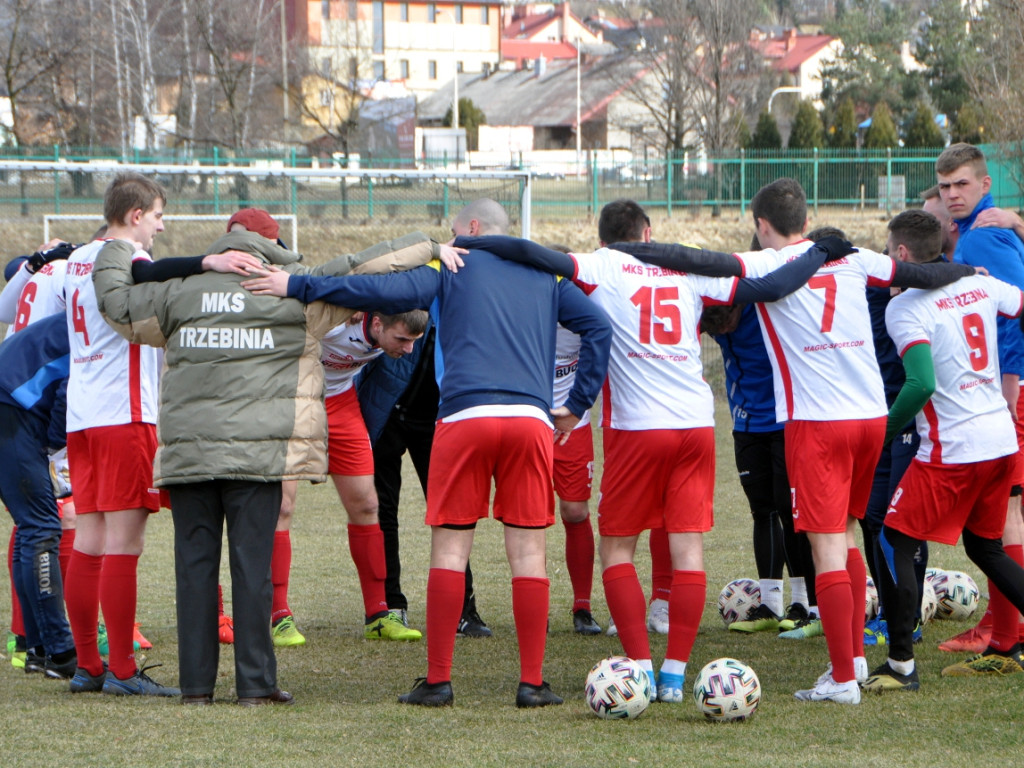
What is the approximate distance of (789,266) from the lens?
495cm

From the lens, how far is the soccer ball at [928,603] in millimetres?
6496

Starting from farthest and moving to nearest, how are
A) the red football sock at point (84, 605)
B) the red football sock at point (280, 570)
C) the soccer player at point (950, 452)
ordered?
the red football sock at point (280, 570), the red football sock at point (84, 605), the soccer player at point (950, 452)

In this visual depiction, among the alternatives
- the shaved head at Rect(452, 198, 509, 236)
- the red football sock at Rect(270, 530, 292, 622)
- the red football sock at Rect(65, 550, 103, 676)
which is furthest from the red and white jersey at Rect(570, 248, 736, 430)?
the red football sock at Rect(65, 550, 103, 676)

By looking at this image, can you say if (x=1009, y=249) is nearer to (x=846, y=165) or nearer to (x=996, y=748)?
(x=996, y=748)

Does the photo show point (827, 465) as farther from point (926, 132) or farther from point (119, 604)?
point (926, 132)

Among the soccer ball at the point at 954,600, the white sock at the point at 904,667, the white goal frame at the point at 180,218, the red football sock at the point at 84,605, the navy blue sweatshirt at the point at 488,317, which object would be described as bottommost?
the soccer ball at the point at 954,600

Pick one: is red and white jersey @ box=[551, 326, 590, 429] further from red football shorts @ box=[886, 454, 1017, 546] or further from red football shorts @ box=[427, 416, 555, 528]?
red football shorts @ box=[886, 454, 1017, 546]

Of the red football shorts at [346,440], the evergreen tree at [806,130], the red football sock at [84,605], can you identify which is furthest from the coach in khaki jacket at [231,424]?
the evergreen tree at [806,130]

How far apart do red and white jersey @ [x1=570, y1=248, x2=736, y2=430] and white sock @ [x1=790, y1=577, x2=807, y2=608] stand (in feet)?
6.33

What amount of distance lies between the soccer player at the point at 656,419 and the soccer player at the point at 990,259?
1359 mm

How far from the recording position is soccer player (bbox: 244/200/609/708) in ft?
15.7

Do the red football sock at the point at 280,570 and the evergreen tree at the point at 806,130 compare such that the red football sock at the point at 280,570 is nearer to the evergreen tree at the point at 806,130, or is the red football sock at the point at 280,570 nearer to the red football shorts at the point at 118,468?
the red football shorts at the point at 118,468

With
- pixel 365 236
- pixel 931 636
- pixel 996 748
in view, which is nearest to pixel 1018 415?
pixel 931 636

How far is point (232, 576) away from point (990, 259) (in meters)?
4.08
